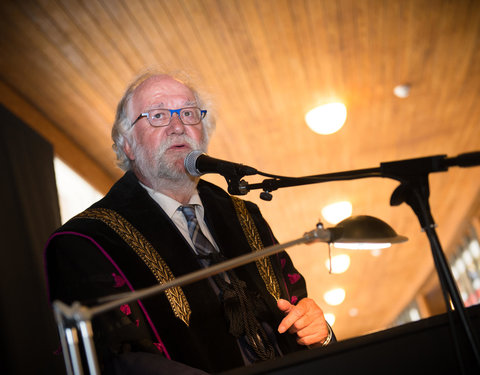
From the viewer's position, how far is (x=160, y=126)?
2.27 m

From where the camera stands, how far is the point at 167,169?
2.09 meters

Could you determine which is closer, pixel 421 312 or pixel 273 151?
pixel 273 151

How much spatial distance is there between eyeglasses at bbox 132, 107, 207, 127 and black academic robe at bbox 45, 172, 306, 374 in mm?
363

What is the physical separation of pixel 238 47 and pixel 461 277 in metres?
11.8

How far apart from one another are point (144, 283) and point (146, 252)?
0.42ft

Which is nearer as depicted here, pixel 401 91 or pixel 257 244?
pixel 257 244

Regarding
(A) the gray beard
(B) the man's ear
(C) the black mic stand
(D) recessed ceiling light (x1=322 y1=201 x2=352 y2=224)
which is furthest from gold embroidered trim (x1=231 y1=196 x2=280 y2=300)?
(D) recessed ceiling light (x1=322 y1=201 x2=352 y2=224)

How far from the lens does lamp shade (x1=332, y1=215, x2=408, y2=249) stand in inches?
46.0

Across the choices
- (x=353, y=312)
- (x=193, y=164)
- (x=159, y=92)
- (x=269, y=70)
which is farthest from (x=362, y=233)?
(x=353, y=312)

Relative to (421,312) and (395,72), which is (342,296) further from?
(395,72)

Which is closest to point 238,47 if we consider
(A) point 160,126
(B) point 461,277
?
(A) point 160,126

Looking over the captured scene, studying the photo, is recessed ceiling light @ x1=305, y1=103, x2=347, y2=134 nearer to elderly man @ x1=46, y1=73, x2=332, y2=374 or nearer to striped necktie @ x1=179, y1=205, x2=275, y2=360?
elderly man @ x1=46, y1=73, x2=332, y2=374

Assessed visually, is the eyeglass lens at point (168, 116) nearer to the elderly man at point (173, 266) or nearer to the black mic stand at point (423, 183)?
the elderly man at point (173, 266)

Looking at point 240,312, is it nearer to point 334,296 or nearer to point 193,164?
point 193,164
